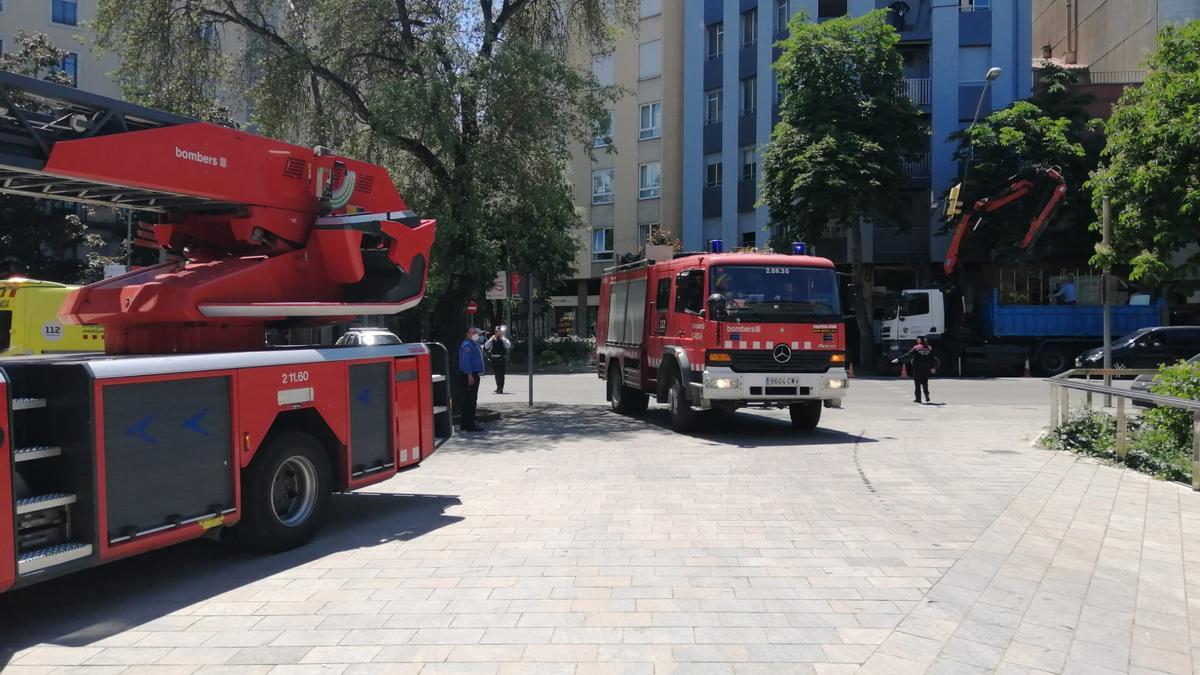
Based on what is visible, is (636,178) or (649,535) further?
(636,178)

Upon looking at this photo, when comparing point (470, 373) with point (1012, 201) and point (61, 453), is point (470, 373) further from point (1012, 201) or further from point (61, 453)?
point (1012, 201)

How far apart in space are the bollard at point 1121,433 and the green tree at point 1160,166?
27.5ft

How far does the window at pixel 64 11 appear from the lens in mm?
41031

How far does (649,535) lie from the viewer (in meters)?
7.27

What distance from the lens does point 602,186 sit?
44438 millimetres

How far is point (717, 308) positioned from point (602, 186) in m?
32.6

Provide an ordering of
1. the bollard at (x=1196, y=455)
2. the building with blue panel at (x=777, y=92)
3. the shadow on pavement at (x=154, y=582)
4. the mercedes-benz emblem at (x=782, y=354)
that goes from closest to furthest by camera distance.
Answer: the shadow on pavement at (x=154, y=582) → the bollard at (x=1196, y=455) → the mercedes-benz emblem at (x=782, y=354) → the building with blue panel at (x=777, y=92)

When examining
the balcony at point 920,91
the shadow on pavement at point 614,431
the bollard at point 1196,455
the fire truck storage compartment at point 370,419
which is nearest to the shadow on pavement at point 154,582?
the fire truck storage compartment at point 370,419

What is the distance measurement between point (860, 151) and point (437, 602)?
1069 inches

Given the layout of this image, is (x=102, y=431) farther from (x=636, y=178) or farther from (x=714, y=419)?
(x=636, y=178)

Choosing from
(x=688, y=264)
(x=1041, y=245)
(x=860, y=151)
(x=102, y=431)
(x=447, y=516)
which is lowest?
(x=447, y=516)

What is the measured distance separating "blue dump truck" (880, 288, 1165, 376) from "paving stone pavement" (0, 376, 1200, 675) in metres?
20.3

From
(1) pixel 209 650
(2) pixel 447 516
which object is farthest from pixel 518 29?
(1) pixel 209 650

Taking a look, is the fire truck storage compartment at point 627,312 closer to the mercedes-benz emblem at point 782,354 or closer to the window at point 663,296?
the window at point 663,296
